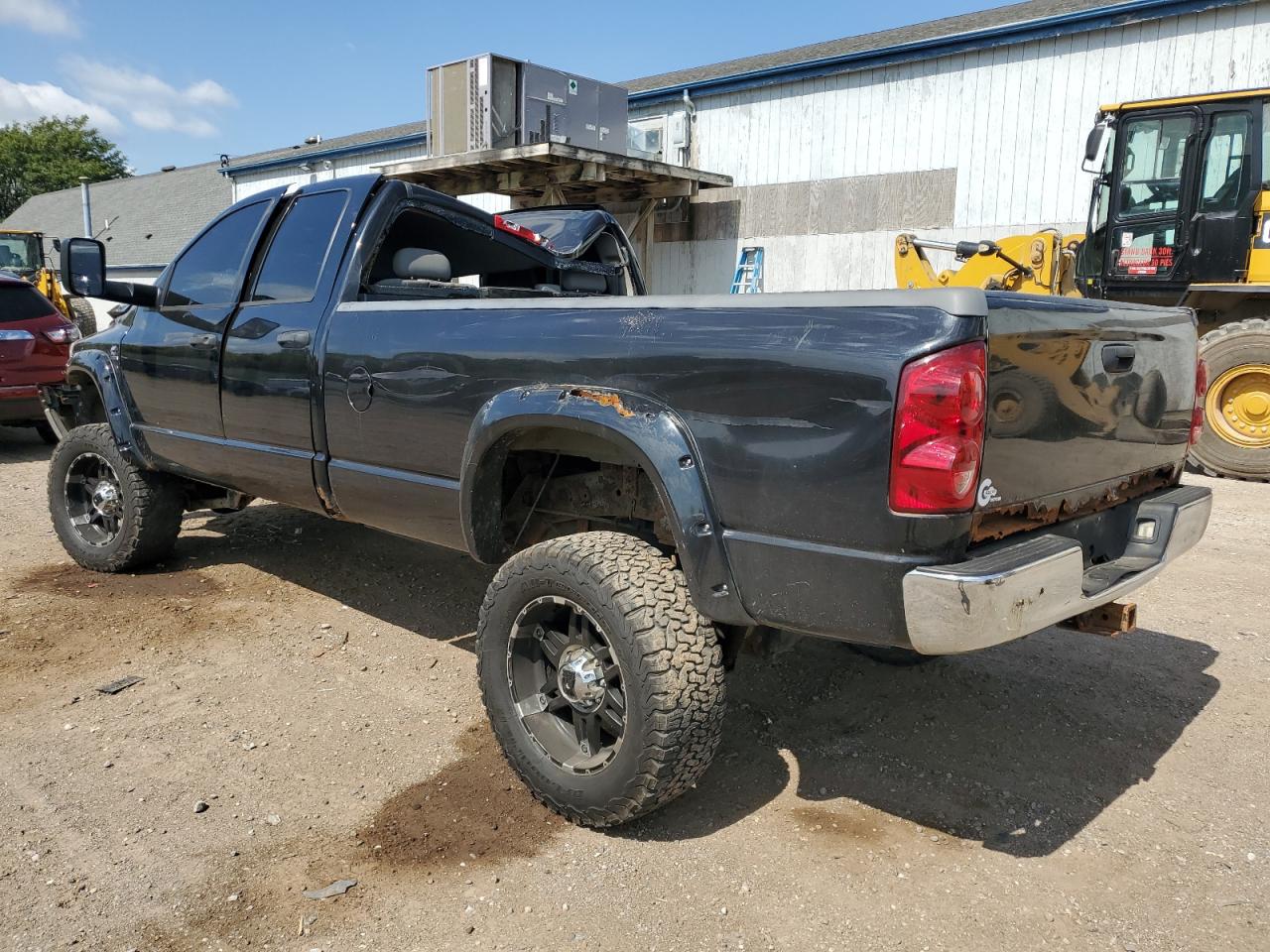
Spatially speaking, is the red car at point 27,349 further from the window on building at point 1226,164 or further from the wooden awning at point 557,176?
the window on building at point 1226,164

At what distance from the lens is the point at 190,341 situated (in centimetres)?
445

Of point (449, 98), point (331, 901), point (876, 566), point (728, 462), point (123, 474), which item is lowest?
point (331, 901)

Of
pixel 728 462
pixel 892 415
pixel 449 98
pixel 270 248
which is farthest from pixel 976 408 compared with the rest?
pixel 449 98

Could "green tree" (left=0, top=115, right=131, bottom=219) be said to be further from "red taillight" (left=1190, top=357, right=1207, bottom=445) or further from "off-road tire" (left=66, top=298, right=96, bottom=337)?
"red taillight" (left=1190, top=357, right=1207, bottom=445)

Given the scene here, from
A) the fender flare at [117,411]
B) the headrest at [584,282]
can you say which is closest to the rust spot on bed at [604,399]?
the headrest at [584,282]

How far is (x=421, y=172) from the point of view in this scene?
45.7ft

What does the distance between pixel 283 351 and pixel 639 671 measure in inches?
89.4

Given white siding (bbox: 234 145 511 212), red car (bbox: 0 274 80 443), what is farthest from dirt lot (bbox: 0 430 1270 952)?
white siding (bbox: 234 145 511 212)

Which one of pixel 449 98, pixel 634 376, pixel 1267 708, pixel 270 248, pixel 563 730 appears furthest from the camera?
pixel 449 98

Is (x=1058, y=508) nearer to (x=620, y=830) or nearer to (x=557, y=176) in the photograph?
(x=620, y=830)

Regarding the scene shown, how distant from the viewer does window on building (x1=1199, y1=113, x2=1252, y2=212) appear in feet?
27.3

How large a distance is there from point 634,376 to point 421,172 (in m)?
Result: 12.5

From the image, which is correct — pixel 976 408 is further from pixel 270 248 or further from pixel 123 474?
pixel 123 474

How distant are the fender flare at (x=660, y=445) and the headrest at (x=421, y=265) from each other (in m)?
1.26
